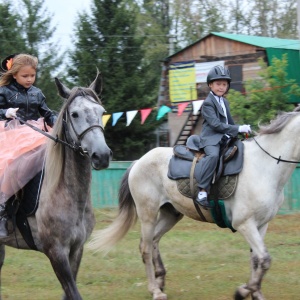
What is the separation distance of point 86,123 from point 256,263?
275 centimetres

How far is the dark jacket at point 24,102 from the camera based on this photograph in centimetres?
590

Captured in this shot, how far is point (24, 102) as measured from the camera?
5.98 meters

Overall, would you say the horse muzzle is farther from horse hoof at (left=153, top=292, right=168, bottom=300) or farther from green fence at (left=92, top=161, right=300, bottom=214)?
green fence at (left=92, top=161, right=300, bottom=214)

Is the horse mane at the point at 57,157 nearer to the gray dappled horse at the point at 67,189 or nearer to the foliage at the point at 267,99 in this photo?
the gray dappled horse at the point at 67,189

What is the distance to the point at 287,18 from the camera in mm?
39750

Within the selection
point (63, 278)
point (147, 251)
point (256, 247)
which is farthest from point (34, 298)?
point (256, 247)

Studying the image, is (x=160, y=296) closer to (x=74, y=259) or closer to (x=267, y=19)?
(x=74, y=259)

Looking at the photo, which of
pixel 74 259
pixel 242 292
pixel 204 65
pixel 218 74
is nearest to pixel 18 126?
pixel 74 259

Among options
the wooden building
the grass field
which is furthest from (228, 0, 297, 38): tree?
the grass field

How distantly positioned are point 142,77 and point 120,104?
220 centimetres

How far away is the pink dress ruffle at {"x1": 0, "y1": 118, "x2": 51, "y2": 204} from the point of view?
218 inches

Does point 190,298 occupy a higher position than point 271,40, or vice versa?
point 271,40

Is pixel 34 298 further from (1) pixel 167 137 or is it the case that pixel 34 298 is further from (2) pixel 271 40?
(1) pixel 167 137

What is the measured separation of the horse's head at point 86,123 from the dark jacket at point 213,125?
2.04 metres
